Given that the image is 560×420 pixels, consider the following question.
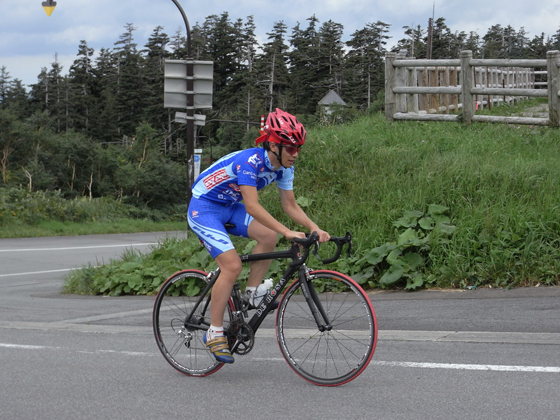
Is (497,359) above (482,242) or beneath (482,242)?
beneath

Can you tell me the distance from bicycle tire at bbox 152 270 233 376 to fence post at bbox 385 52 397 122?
393 inches

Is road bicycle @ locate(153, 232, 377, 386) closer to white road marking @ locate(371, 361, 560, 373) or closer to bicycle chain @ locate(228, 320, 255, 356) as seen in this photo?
bicycle chain @ locate(228, 320, 255, 356)

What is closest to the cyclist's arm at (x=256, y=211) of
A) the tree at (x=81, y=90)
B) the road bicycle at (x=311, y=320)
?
the road bicycle at (x=311, y=320)

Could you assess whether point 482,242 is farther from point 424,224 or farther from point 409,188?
point 409,188

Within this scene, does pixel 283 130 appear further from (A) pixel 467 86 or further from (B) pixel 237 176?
(A) pixel 467 86

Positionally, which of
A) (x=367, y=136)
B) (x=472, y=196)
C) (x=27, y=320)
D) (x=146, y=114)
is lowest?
(x=27, y=320)

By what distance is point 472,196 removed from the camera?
937cm

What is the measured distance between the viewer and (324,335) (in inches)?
189

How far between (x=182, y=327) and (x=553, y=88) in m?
10.0

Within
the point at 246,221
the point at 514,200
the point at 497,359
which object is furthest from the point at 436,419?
the point at 514,200

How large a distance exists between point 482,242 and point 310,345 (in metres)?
4.09

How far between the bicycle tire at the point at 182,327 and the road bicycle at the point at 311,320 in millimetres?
16

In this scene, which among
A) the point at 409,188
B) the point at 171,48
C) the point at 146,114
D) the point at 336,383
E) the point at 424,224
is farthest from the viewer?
the point at 171,48

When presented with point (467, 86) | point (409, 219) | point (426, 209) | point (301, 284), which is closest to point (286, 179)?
point (301, 284)
